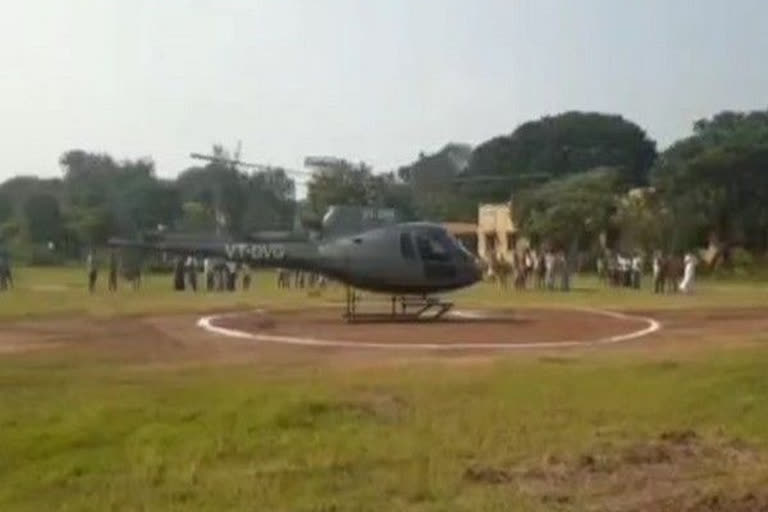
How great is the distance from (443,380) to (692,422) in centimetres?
377

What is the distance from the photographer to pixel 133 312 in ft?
99.4

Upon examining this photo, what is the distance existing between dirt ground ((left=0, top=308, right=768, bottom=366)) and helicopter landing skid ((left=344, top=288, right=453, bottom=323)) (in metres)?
0.57

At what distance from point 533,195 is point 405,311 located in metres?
64.9

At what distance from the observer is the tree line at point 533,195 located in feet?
221

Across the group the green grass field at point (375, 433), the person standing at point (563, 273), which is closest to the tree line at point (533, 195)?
the person standing at point (563, 273)

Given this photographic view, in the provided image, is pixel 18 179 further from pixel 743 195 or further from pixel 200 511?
pixel 200 511

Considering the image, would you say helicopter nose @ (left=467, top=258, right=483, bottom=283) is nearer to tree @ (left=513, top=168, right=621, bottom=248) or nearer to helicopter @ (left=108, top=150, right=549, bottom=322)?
helicopter @ (left=108, top=150, right=549, bottom=322)

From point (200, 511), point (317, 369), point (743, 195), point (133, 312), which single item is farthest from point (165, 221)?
point (200, 511)

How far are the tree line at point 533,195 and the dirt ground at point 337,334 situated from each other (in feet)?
62.2

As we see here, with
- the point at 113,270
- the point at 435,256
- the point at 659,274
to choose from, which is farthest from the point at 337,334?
the point at 113,270

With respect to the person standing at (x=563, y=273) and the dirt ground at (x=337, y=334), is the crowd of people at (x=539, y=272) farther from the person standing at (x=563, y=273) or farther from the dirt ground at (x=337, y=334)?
the dirt ground at (x=337, y=334)

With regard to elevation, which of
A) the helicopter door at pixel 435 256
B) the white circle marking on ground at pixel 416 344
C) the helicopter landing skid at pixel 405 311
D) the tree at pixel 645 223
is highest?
the tree at pixel 645 223

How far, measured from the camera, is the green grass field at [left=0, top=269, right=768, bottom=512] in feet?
29.7

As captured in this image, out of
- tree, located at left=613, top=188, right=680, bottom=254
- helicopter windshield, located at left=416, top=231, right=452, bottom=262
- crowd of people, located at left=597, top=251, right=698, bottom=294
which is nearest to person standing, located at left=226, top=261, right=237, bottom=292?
crowd of people, located at left=597, top=251, right=698, bottom=294
